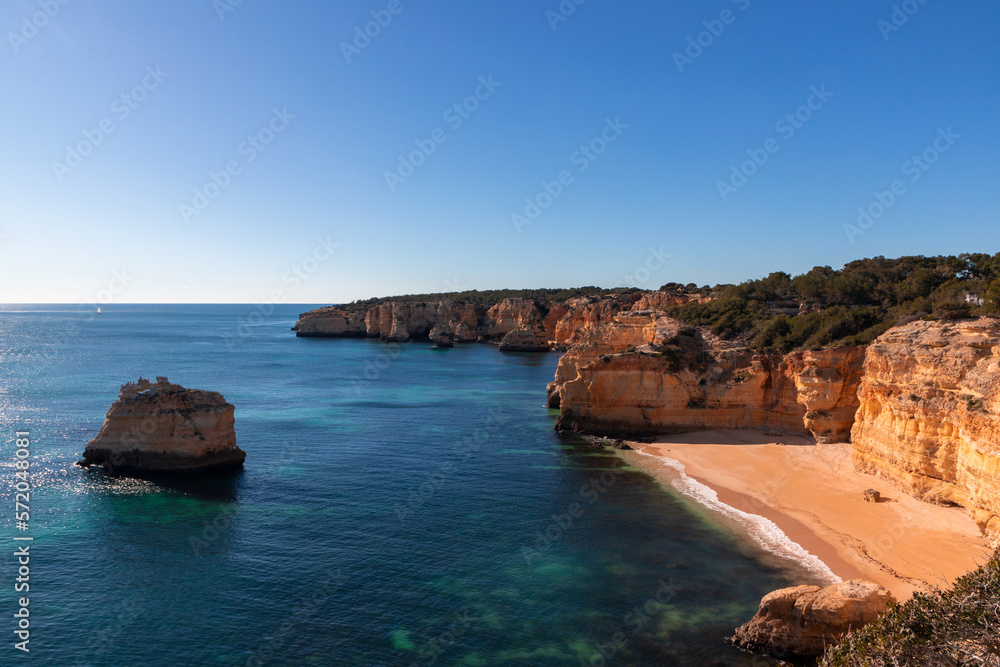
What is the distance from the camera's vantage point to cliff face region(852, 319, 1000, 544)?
1861 cm

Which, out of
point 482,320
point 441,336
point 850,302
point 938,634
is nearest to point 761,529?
point 938,634

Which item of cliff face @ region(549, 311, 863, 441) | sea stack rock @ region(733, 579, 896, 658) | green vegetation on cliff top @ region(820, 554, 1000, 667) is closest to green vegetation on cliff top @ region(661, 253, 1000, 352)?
cliff face @ region(549, 311, 863, 441)

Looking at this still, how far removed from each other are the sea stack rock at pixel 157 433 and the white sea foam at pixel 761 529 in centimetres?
2437

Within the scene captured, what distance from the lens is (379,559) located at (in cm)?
1953

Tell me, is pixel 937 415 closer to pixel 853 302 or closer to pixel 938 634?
pixel 938 634

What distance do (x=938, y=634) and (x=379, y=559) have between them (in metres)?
15.6

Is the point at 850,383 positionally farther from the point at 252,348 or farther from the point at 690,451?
the point at 252,348

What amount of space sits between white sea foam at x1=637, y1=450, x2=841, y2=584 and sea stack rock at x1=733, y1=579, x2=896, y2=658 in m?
3.46

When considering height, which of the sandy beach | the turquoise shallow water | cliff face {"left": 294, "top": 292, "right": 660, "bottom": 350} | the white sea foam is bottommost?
the turquoise shallow water

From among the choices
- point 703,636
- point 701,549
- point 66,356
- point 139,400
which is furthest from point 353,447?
point 66,356

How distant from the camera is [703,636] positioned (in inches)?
596

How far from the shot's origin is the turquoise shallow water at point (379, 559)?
585 inches

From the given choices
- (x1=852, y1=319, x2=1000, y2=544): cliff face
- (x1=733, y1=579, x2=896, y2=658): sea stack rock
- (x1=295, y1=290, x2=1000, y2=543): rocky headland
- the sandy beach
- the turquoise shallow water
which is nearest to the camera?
(x1=733, y1=579, x2=896, y2=658): sea stack rock

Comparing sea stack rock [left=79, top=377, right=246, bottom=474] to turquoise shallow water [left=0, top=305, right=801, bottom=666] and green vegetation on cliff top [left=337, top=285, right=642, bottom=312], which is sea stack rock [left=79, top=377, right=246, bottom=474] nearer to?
turquoise shallow water [left=0, top=305, right=801, bottom=666]
